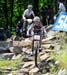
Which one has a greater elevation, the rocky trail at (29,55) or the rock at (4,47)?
the rocky trail at (29,55)

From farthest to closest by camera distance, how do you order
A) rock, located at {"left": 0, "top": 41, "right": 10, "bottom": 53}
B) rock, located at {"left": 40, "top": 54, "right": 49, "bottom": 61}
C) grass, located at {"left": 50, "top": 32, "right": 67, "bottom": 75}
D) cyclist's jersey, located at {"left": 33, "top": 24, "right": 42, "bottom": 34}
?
1. rock, located at {"left": 0, "top": 41, "right": 10, "bottom": 53}
2. cyclist's jersey, located at {"left": 33, "top": 24, "right": 42, "bottom": 34}
3. rock, located at {"left": 40, "top": 54, "right": 49, "bottom": 61}
4. grass, located at {"left": 50, "top": 32, "right": 67, "bottom": 75}

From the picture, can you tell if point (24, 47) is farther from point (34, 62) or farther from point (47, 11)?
point (47, 11)

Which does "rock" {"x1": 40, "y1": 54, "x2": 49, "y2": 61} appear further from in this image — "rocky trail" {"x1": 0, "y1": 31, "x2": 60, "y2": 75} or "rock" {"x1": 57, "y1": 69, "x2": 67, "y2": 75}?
"rock" {"x1": 57, "y1": 69, "x2": 67, "y2": 75}

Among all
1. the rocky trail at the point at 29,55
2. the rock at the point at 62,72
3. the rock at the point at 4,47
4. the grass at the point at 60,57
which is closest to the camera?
the rock at the point at 62,72

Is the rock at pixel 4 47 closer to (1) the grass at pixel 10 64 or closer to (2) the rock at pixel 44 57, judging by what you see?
(1) the grass at pixel 10 64

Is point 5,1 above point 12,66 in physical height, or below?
below

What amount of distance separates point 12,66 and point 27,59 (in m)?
0.67

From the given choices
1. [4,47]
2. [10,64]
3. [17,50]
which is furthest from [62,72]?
[4,47]

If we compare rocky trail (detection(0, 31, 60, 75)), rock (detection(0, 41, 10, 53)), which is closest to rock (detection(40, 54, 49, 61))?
rocky trail (detection(0, 31, 60, 75))

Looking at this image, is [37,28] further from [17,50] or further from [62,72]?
[62,72]

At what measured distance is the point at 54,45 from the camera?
1519 centimetres

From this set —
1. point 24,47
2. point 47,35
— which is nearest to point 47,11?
point 47,35

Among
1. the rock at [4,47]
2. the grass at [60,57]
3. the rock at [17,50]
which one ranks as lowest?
the rock at [4,47]

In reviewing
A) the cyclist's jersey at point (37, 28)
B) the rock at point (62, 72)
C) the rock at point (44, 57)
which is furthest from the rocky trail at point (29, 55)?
the rock at point (62, 72)
